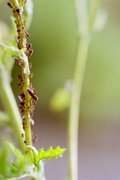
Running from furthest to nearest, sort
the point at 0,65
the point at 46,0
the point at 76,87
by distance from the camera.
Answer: the point at 46,0
the point at 76,87
the point at 0,65

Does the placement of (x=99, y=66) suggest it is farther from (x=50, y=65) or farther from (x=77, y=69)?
(x=77, y=69)

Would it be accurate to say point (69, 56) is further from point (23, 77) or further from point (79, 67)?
point (23, 77)

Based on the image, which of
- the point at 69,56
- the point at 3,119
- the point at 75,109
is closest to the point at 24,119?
the point at 3,119

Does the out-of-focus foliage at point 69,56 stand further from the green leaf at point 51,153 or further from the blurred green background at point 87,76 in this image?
the green leaf at point 51,153

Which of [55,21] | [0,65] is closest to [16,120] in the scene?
[0,65]

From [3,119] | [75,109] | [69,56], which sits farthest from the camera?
[69,56]

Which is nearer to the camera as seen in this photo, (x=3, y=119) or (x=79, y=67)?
(x=3, y=119)

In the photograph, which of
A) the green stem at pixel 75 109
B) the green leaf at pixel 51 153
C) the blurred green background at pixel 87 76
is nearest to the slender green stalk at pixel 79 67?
the green stem at pixel 75 109

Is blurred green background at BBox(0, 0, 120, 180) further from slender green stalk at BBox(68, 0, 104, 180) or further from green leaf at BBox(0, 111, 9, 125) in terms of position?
green leaf at BBox(0, 111, 9, 125)
